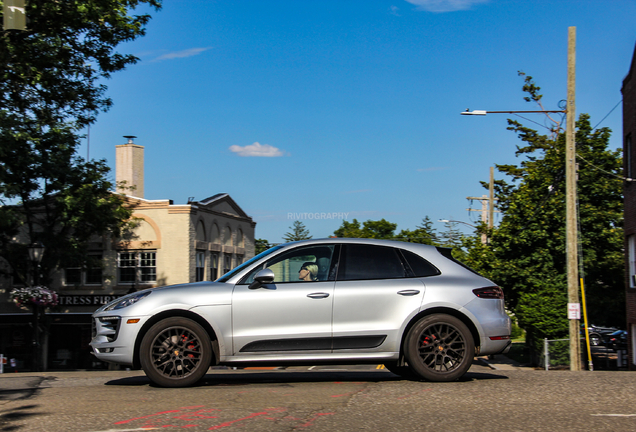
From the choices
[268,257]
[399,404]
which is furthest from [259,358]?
[399,404]

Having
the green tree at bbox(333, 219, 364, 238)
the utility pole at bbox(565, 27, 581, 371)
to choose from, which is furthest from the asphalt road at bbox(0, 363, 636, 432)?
the green tree at bbox(333, 219, 364, 238)

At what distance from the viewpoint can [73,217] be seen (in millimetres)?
29031

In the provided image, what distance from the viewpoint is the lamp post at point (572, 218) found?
1844 cm

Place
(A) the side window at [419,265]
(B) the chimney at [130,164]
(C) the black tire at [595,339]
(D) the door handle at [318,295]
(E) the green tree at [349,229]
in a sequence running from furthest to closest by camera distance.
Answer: (E) the green tree at [349,229] < (C) the black tire at [595,339] < (B) the chimney at [130,164] < (A) the side window at [419,265] < (D) the door handle at [318,295]

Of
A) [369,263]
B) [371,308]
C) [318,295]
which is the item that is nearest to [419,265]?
[369,263]

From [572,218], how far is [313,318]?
13.0m

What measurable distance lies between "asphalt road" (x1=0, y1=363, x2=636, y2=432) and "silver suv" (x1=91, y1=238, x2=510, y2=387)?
31 cm

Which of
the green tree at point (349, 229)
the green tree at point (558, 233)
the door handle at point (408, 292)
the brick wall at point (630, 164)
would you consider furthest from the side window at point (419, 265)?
the green tree at point (349, 229)

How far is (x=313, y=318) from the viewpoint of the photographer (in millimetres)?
7672

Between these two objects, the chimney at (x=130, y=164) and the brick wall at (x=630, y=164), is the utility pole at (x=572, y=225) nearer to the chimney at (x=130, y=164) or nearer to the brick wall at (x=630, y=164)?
the brick wall at (x=630, y=164)

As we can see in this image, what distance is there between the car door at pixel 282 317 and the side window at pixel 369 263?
30 cm

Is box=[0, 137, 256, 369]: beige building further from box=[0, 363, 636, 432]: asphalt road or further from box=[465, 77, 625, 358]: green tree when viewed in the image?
box=[0, 363, 636, 432]: asphalt road

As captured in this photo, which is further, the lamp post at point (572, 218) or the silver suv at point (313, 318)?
the lamp post at point (572, 218)

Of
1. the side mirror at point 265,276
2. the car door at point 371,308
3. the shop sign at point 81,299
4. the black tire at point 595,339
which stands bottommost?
the black tire at point 595,339
